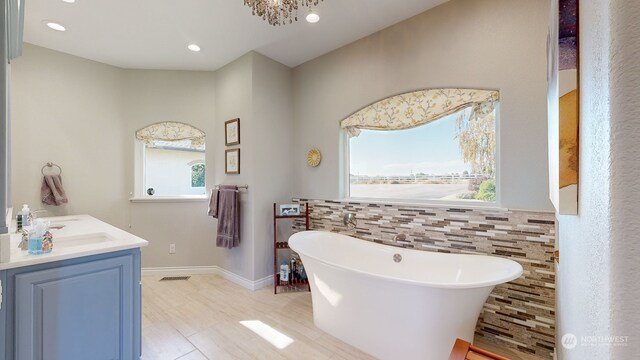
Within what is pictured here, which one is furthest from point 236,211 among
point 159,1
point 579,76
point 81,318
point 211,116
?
point 579,76

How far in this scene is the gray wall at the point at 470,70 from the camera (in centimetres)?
189

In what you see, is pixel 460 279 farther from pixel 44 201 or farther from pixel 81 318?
pixel 44 201

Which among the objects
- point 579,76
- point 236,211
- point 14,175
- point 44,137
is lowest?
point 236,211

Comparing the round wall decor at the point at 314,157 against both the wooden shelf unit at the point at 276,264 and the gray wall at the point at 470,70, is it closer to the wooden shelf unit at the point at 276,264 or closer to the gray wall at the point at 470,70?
the gray wall at the point at 470,70

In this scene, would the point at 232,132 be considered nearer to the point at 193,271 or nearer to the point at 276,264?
the point at 276,264

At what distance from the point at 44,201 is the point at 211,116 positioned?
207 centimetres

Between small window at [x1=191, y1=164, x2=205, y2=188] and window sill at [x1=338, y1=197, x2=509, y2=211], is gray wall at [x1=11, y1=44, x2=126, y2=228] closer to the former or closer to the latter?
small window at [x1=191, y1=164, x2=205, y2=188]

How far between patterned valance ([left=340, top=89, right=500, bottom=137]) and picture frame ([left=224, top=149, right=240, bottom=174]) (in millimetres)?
1394

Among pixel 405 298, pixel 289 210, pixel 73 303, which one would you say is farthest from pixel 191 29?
pixel 405 298

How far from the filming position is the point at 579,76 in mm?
720

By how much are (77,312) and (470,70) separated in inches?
128

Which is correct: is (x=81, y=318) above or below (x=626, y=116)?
below

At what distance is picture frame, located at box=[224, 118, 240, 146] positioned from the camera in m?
3.27

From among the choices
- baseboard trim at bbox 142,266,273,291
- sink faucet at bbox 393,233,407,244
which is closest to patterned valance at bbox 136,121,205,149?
baseboard trim at bbox 142,266,273,291
